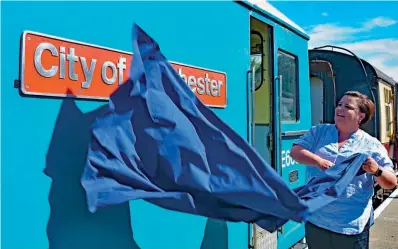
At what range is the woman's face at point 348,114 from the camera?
2619mm

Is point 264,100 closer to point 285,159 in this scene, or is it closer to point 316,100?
point 285,159

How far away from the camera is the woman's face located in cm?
262

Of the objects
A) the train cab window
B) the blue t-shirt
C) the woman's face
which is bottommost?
the blue t-shirt

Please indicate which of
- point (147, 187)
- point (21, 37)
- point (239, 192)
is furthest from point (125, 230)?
point (21, 37)

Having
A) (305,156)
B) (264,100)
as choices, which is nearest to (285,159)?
(264,100)

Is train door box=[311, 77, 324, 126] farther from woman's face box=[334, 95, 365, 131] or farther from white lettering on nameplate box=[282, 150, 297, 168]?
woman's face box=[334, 95, 365, 131]

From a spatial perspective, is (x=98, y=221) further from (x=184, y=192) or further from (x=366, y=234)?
(x=366, y=234)

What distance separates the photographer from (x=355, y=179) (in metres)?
2.55

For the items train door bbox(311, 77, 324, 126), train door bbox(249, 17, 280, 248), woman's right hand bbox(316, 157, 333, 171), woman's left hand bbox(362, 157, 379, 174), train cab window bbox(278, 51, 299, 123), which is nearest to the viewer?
→ woman's left hand bbox(362, 157, 379, 174)

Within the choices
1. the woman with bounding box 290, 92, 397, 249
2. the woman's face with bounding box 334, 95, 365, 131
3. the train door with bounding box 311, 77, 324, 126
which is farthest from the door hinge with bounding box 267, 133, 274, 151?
the train door with bounding box 311, 77, 324, 126

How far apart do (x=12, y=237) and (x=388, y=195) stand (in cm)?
887

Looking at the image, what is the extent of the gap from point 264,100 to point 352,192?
6.00 feet

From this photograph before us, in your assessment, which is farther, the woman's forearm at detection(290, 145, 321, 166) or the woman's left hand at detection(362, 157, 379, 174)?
the woman's forearm at detection(290, 145, 321, 166)

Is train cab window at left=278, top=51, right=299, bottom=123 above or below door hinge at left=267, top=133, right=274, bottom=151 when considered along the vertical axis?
above
